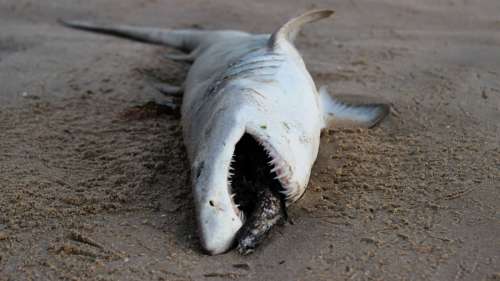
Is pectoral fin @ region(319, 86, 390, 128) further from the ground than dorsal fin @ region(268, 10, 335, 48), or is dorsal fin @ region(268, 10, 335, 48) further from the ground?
dorsal fin @ region(268, 10, 335, 48)

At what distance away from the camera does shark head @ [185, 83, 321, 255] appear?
2705 millimetres

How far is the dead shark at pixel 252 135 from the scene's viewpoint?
274 cm

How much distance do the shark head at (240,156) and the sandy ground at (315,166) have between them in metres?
0.16

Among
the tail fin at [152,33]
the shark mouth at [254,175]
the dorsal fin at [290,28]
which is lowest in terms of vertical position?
the tail fin at [152,33]

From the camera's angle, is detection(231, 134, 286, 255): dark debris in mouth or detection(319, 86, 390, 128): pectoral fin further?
detection(319, 86, 390, 128): pectoral fin

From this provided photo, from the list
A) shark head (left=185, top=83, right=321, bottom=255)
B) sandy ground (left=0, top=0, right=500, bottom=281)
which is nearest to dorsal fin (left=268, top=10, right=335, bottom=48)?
sandy ground (left=0, top=0, right=500, bottom=281)

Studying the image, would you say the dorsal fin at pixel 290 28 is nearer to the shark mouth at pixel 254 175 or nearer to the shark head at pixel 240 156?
the shark head at pixel 240 156

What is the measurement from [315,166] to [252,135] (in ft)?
2.19

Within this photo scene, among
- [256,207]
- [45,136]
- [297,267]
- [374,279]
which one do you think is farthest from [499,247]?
[45,136]

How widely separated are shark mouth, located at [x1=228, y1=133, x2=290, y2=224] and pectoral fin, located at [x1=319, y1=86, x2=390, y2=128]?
93cm

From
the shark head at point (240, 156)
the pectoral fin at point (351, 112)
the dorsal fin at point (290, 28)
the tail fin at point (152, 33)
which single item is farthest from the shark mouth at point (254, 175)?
the tail fin at point (152, 33)

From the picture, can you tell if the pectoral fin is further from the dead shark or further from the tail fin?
the tail fin

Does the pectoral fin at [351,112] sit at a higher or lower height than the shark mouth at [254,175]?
lower

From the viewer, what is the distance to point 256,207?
9.48 feet
